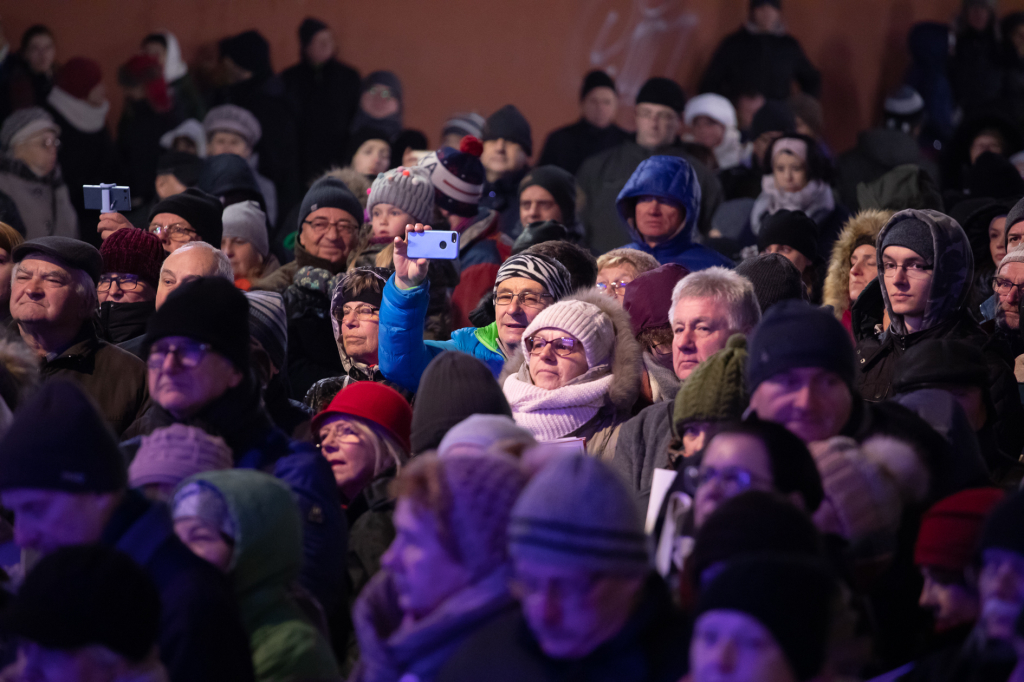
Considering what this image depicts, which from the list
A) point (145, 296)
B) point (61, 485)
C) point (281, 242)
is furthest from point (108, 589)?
point (281, 242)

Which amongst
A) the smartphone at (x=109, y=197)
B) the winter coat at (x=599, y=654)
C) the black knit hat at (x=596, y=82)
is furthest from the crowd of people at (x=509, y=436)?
the black knit hat at (x=596, y=82)

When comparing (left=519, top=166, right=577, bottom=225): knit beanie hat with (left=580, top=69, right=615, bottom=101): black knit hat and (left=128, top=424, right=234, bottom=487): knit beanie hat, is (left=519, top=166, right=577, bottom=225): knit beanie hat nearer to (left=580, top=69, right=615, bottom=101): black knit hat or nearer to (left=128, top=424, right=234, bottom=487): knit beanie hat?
(left=580, top=69, right=615, bottom=101): black knit hat

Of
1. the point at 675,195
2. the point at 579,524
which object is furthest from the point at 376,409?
the point at 675,195

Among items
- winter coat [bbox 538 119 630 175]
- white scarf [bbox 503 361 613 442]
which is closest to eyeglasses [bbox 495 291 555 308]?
white scarf [bbox 503 361 613 442]

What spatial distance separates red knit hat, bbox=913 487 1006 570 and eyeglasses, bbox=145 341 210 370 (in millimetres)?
1796

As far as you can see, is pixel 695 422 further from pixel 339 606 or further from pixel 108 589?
pixel 108 589

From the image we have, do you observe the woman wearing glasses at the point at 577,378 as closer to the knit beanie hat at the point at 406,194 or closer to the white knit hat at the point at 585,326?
the white knit hat at the point at 585,326

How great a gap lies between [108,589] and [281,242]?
5.42 metres

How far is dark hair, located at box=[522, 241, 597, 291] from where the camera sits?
4.86m

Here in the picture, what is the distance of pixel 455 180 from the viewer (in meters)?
6.12

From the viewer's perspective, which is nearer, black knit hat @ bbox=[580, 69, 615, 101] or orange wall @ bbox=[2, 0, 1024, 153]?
black knit hat @ bbox=[580, 69, 615, 101]

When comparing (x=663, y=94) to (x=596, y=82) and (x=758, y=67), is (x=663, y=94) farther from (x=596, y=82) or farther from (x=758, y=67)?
(x=758, y=67)

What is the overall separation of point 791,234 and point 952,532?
10.9ft

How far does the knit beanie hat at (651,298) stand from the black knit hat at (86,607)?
2487mm
